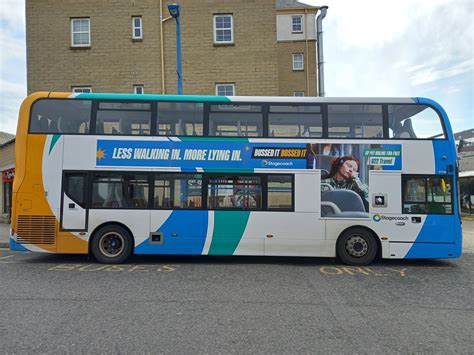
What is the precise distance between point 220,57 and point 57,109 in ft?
32.1

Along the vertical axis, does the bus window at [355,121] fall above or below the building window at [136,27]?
below

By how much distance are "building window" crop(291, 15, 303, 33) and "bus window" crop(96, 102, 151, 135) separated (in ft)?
74.5

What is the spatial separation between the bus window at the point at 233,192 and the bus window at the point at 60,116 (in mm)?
3104

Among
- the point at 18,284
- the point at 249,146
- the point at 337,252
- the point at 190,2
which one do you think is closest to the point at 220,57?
the point at 190,2

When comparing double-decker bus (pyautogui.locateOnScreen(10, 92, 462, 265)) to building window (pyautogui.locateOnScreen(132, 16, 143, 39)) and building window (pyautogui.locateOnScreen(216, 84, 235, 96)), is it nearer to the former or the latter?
building window (pyautogui.locateOnScreen(216, 84, 235, 96))

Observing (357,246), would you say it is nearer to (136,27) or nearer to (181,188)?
(181,188)

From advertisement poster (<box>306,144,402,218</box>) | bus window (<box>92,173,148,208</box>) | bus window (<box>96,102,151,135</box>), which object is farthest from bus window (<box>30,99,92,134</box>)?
advertisement poster (<box>306,144,402,218</box>)

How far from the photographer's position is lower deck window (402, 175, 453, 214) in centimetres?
812

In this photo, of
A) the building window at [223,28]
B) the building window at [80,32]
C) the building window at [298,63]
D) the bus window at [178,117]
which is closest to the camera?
the bus window at [178,117]

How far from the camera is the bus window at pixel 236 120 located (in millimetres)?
8344

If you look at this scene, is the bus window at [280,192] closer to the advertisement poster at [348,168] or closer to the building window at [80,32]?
the advertisement poster at [348,168]

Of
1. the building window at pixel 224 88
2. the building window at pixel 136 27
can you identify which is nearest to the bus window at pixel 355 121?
the building window at pixel 224 88

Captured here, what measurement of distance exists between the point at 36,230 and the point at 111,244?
1.63 m

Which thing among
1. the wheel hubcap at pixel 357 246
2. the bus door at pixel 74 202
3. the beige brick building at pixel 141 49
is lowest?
the wheel hubcap at pixel 357 246
